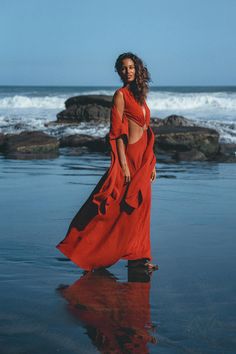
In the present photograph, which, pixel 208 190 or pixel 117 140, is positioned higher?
pixel 117 140

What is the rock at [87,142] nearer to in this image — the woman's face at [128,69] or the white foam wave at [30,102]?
the woman's face at [128,69]

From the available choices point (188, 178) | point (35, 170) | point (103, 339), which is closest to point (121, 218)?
point (103, 339)

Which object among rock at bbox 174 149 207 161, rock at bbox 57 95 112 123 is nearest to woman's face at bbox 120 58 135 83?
rock at bbox 174 149 207 161

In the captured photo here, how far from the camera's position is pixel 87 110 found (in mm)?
28000

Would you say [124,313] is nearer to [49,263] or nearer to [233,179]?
[49,263]

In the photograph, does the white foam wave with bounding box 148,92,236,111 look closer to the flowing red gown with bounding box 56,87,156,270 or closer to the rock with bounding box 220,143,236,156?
the rock with bounding box 220,143,236,156

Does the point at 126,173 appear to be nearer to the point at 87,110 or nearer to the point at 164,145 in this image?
the point at 164,145

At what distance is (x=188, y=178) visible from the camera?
1182 centimetres

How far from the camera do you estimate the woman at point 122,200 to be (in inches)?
212

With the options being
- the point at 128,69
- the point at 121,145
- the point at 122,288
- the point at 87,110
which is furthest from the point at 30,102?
the point at 122,288

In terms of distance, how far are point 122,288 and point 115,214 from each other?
0.68 m

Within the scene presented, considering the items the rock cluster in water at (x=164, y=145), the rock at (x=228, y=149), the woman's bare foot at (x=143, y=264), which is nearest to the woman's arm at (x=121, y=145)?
the woman's bare foot at (x=143, y=264)

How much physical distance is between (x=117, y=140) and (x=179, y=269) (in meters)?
1.11

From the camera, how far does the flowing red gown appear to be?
5.39m
